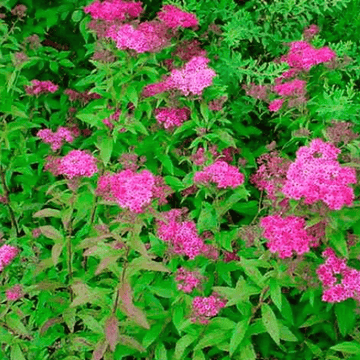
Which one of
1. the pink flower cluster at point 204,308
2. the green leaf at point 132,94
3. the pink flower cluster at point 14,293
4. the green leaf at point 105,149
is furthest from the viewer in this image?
the green leaf at point 132,94

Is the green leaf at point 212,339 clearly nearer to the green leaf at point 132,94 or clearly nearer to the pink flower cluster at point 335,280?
the pink flower cluster at point 335,280

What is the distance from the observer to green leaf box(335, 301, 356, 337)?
2.90 meters

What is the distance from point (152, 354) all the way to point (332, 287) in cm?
92

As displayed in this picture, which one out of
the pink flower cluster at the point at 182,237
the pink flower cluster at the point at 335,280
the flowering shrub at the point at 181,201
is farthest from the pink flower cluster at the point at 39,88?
the pink flower cluster at the point at 335,280

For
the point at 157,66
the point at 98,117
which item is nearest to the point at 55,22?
the point at 157,66

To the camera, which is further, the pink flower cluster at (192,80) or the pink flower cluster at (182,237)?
the pink flower cluster at (192,80)

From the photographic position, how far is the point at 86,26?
4129 mm

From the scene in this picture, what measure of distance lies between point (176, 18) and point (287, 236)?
1855 mm

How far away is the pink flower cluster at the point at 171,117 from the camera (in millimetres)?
3576

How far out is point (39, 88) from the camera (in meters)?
4.19

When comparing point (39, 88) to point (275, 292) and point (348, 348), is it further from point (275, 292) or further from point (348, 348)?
point (348, 348)

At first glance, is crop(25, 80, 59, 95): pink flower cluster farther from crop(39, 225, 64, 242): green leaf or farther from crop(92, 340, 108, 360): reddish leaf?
crop(92, 340, 108, 360): reddish leaf

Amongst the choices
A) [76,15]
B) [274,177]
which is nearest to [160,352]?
[274,177]

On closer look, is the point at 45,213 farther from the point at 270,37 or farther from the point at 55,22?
the point at 270,37
